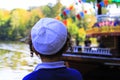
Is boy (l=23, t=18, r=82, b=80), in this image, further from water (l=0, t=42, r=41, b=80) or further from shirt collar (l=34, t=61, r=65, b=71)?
water (l=0, t=42, r=41, b=80)

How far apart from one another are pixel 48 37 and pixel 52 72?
9cm

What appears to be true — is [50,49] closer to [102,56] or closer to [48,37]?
[48,37]

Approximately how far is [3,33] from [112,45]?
51.4ft

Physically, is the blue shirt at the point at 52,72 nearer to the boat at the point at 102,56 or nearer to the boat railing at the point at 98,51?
the boat at the point at 102,56

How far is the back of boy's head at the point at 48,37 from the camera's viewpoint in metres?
0.92

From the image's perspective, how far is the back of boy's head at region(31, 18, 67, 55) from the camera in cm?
92

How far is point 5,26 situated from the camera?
21578 mm

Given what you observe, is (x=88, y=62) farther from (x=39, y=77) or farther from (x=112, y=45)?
(x=39, y=77)

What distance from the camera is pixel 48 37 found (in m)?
0.92

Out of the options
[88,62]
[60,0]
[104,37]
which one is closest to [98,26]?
[104,37]

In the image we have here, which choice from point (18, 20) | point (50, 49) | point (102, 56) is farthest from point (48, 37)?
point (18, 20)

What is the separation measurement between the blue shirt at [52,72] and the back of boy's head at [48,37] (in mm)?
31

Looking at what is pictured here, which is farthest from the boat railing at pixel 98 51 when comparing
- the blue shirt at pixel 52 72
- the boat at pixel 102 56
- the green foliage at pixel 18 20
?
the green foliage at pixel 18 20

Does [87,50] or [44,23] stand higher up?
[44,23]
